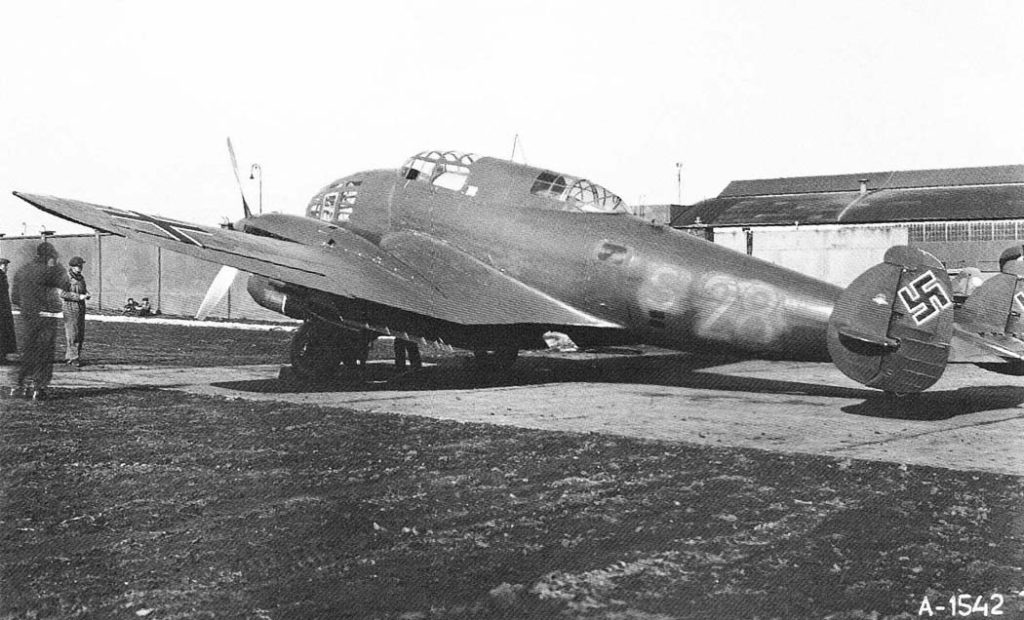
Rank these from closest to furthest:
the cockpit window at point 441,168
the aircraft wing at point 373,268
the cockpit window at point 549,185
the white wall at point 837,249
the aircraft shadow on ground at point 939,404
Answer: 1. the aircraft shadow on ground at point 939,404
2. the aircraft wing at point 373,268
3. the cockpit window at point 549,185
4. the cockpit window at point 441,168
5. the white wall at point 837,249

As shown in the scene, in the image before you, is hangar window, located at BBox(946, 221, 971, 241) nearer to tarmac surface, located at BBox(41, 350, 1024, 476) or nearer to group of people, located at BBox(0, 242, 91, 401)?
tarmac surface, located at BBox(41, 350, 1024, 476)

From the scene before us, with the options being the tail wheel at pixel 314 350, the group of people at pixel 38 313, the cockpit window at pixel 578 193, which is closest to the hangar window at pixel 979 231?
the cockpit window at pixel 578 193

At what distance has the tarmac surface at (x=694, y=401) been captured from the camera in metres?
8.92

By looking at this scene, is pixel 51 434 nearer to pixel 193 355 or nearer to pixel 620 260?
pixel 620 260

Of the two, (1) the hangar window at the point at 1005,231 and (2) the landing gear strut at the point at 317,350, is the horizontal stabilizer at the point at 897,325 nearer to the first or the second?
(2) the landing gear strut at the point at 317,350

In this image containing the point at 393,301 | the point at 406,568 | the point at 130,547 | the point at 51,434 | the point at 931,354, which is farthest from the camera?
the point at 393,301

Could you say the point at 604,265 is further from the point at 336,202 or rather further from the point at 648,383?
the point at 336,202

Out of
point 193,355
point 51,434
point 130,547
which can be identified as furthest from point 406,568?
point 193,355

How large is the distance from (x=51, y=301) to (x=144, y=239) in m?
1.37

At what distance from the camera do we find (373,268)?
1352 centimetres

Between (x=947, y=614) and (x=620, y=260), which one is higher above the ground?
(x=620, y=260)

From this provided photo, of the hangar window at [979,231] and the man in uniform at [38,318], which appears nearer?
the man in uniform at [38,318]

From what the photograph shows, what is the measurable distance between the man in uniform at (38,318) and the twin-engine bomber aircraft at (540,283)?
0.92 metres

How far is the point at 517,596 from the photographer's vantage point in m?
4.51
